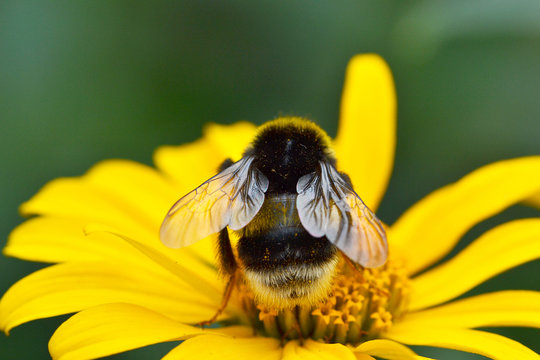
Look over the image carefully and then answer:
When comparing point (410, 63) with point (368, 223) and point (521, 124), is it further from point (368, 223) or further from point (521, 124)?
point (368, 223)

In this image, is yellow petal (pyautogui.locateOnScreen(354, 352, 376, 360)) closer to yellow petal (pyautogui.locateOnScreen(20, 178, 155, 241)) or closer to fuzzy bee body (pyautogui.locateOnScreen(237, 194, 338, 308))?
fuzzy bee body (pyautogui.locateOnScreen(237, 194, 338, 308))

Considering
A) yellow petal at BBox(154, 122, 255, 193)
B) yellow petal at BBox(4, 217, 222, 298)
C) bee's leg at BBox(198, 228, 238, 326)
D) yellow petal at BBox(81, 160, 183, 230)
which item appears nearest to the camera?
bee's leg at BBox(198, 228, 238, 326)

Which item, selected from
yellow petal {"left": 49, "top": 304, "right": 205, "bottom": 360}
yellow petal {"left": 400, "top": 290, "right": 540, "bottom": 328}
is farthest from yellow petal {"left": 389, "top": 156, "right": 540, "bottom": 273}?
yellow petal {"left": 49, "top": 304, "right": 205, "bottom": 360}

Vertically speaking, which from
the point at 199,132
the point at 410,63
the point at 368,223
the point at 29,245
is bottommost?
the point at 29,245

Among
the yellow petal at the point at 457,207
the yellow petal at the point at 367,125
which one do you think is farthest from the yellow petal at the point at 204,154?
the yellow petal at the point at 457,207

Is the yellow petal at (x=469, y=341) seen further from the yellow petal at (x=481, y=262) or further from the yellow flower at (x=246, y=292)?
the yellow petal at (x=481, y=262)

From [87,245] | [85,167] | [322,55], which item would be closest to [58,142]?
[85,167]
